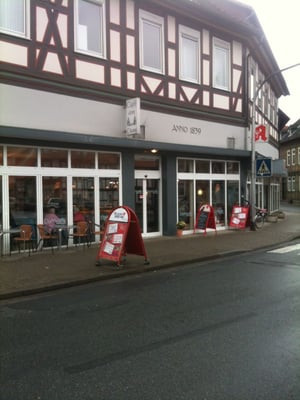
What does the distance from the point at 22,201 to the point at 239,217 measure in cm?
865

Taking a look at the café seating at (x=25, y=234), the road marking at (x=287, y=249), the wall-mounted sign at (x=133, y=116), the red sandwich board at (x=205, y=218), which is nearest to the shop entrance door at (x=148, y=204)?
the red sandwich board at (x=205, y=218)

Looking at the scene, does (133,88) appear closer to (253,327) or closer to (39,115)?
(39,115)

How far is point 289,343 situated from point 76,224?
317 inches

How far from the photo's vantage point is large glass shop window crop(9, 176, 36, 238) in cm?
1029

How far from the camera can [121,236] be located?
8.65 meters

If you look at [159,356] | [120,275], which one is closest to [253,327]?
[159,356]

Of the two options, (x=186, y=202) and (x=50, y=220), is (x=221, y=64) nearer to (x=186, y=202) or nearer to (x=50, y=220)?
(x=186, y=202)

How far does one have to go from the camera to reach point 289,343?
4.36 metres

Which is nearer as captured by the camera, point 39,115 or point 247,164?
point 39,115

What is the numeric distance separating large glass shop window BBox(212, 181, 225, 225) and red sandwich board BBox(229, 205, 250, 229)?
54 cm

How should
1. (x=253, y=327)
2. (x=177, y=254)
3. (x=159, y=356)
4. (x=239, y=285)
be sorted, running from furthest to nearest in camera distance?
(x=177, y=254)
(x=239, y=285)
(x=253, y=327)
(x=159, y=356)

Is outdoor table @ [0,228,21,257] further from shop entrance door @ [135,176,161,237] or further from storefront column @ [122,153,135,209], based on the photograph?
shop entrance door @ [135,176,161,237]

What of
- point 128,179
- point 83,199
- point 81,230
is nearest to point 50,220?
point 81,230

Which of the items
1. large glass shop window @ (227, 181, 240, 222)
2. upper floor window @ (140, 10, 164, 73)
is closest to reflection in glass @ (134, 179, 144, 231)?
upper floor window @ (140, 10, 164, 73)
